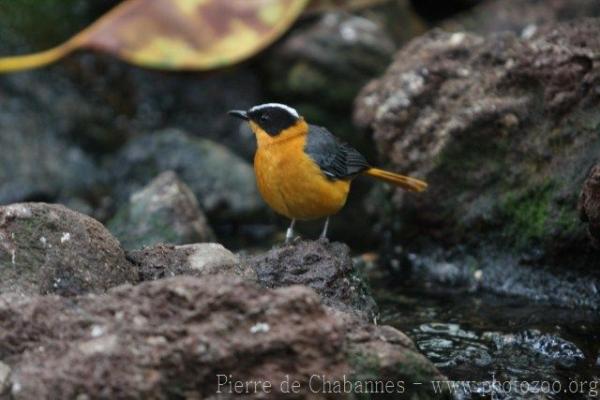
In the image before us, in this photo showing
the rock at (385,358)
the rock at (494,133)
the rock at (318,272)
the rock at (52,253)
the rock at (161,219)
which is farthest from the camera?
the rock at (161,219)

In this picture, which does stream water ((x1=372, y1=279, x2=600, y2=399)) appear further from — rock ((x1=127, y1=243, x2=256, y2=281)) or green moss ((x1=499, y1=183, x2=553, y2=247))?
rock ((x1=127, y1=243, x2=256, y2=281))

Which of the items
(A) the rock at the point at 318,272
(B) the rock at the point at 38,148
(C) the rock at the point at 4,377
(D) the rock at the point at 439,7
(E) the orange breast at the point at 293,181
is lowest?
(B) the rock at the point at 38,148

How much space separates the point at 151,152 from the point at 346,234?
2.22 metres

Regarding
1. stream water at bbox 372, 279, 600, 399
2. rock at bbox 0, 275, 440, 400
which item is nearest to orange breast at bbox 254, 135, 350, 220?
stream water at bbox 372, 279, 600, 399

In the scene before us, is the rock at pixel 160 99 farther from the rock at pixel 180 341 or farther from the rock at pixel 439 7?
the rock at pixel 180 341

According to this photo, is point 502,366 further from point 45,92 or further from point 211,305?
point 45,92

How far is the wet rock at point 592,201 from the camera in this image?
15.7 ft

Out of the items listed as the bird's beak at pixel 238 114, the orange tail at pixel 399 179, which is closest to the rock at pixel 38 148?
the bird's beak at pixel 238 114

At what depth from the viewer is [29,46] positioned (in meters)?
9.92

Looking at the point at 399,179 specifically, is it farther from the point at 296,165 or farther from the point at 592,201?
the point at 592,201

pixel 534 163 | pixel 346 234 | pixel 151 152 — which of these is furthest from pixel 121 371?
pixel 151 152

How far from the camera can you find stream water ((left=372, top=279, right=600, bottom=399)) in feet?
15.7

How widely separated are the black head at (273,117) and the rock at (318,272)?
1.34 meters

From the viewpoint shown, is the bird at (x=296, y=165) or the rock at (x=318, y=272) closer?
the rock at (x=318, y=272)
